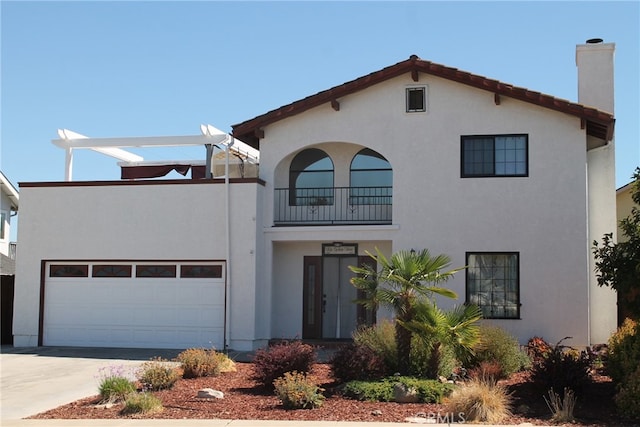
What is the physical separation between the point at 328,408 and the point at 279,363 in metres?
1.84

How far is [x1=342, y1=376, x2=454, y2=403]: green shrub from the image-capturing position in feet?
41.4

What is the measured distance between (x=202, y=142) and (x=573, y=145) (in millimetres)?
9667

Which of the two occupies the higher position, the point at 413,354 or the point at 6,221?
the point at 6,221

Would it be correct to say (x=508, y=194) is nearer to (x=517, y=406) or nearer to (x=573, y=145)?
(x=573, y=145)

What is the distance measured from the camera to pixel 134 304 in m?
21.0

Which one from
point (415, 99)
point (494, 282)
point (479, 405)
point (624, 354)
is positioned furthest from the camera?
point (415, 99)

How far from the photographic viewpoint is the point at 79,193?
850 inches

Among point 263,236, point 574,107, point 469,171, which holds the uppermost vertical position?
point 574,107

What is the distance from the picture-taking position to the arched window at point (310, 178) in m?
21.8

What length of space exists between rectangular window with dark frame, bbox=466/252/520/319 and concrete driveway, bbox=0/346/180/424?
307 inches

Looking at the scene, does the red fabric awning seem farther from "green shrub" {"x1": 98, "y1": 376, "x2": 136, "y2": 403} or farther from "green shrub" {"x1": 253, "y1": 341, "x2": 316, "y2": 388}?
"green shrub" {"x1": 98, "y1": 376, "x2": 136, "y2": 403}

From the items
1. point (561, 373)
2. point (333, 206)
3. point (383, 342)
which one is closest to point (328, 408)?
point (383, 342)

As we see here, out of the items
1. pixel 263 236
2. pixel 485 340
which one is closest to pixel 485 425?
pixel 485 340

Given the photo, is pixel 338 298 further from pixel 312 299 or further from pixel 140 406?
pixel 140 406
